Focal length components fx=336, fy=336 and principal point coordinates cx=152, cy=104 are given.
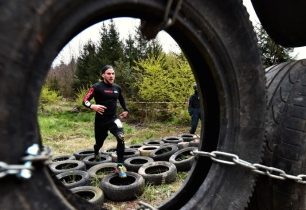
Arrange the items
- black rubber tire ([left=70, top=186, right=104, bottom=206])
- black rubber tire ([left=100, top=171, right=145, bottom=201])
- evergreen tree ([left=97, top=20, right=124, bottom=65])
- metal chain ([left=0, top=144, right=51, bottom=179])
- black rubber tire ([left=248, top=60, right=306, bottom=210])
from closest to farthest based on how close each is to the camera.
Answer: metal chain ([left=0, top=144, right=51, bottom=179])
black rubber tire ([left=248, top=60, right=306, bottom=210])
black rubber tire ([left=70, top=186, right=104, bottom=206])
black rubber tire ([left=100, top=171, right=145, bottom=201])
evergreen tree ([left=97, top=20, right=124, bottom=65])

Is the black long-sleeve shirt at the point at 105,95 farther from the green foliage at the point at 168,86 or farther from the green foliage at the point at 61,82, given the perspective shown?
the green foliage at the point at 61,82

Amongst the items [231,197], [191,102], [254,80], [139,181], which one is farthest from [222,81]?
[191,102]

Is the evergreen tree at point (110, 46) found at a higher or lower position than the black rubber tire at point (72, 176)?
higher

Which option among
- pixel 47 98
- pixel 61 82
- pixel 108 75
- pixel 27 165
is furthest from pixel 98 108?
pixel 61 82

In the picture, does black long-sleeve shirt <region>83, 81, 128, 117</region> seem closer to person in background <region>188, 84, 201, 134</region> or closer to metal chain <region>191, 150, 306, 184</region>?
person in background <region>188, 84, 201, 134</region>

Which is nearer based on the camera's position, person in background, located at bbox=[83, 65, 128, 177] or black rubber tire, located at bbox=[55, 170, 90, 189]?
black rubber tire, located at bbox=[55, 170, 90, 189]

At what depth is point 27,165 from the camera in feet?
3.60

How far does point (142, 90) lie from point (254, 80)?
1526 cm

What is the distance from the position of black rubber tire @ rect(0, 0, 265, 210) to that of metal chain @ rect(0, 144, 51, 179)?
24 mm

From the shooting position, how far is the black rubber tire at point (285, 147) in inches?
74.6

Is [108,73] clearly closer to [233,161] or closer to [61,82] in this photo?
[233,161]

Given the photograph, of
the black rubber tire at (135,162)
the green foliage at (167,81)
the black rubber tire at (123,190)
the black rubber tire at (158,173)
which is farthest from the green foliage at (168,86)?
the black rubber tire at (123,190)

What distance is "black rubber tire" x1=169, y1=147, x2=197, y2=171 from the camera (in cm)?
622

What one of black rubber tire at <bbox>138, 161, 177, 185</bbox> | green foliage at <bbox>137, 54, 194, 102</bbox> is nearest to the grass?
black rubber tire at <bbox>138, 161, 177, 185</bbox>
